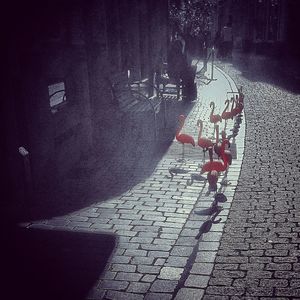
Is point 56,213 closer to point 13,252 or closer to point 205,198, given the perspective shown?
point 13,252

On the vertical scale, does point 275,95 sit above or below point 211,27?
below

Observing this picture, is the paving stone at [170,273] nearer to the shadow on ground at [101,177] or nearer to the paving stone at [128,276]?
the paving stone at [128,276]

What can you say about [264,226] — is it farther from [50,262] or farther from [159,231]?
[50,262]

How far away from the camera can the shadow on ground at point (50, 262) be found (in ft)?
12.8

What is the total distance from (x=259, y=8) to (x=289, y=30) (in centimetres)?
450

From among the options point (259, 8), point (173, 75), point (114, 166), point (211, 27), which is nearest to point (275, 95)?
point (173, 75)

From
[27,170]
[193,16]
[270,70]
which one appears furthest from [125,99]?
[193,16]

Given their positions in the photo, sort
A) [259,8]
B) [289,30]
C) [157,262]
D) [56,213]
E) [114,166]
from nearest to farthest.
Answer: [157,262]
[56,213]
[114,166]
[289,30]
[259,8]

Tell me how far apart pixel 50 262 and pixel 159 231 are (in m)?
1.39

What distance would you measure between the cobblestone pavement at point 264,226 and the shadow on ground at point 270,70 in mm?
7637

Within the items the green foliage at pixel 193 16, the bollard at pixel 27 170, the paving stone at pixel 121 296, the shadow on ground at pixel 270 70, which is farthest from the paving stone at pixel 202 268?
the green foliage at pixel 193 16

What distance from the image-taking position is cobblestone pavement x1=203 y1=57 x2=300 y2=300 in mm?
3836

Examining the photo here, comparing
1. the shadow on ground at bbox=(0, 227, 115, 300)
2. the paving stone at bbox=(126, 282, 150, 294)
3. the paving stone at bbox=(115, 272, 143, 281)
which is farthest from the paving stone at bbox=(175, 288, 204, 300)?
the shadow on ground at bbox=(0, 227, 115, 300)

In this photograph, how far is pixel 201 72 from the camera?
20.2 metres
